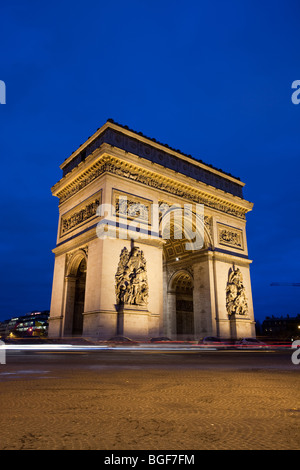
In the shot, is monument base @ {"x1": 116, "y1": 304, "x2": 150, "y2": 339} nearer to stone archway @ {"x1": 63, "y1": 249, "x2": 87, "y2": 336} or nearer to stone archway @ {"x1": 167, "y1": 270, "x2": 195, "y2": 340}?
stone archway @ {"x1": 63, "y1": 249, "x2": 87, "y2": 336}

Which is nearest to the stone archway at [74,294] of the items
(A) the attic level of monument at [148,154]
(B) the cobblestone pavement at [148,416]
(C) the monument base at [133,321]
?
(C) the monument base at [133,321]

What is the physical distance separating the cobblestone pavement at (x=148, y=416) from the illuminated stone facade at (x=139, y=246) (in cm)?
1221

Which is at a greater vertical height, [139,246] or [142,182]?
[142,182]

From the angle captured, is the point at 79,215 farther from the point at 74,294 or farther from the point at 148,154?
the point at 148,154

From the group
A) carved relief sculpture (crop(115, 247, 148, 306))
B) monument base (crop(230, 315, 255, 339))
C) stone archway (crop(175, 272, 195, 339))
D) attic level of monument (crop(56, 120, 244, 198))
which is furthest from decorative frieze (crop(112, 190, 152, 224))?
monument base (crop(230, 315, 255, 339))

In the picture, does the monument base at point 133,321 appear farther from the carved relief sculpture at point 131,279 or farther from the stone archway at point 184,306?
the stone archway at point 184,306

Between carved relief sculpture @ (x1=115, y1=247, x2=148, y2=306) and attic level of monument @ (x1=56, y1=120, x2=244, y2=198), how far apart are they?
6.31m

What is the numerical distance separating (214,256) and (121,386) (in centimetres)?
1884

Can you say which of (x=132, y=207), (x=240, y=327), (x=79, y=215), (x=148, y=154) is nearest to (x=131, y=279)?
(x=132, y=207)

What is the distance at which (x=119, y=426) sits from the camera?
6.16 feet

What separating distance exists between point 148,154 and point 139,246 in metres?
6.09

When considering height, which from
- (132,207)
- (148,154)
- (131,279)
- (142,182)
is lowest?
(131,279)

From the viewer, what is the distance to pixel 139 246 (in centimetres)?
1762

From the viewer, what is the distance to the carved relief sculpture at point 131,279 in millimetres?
15875
